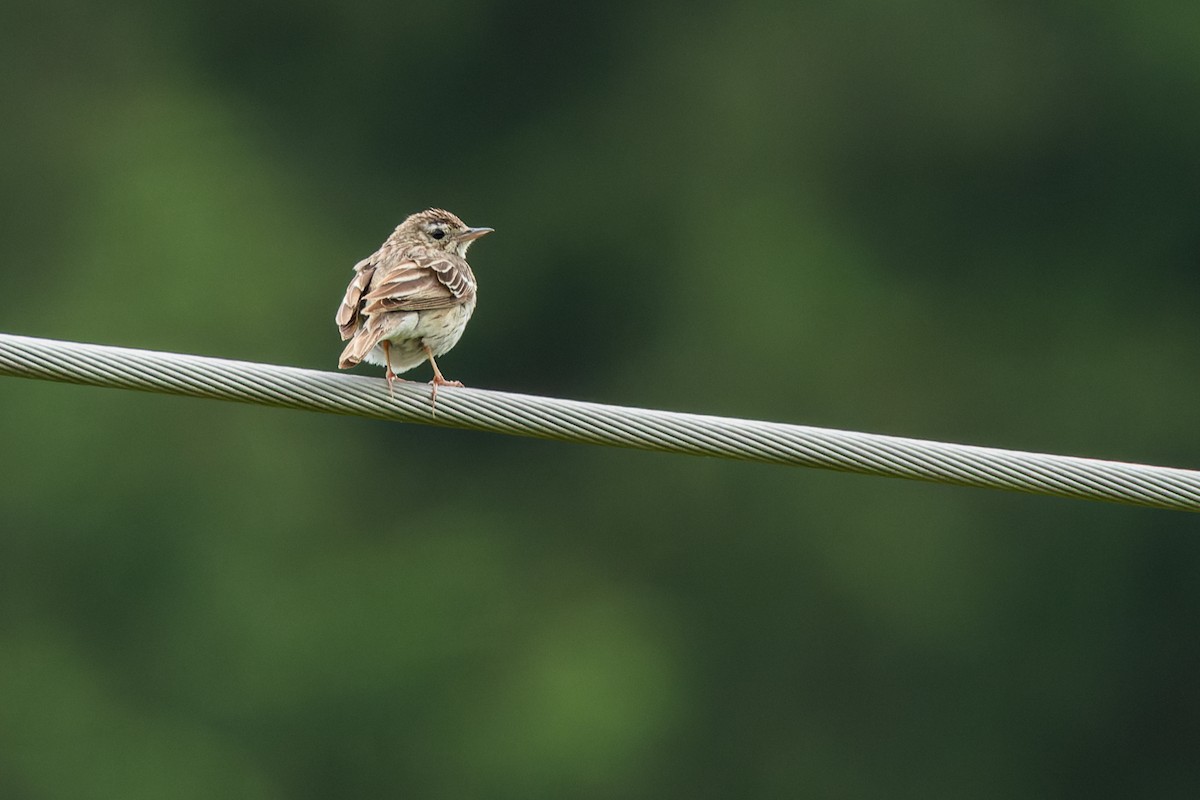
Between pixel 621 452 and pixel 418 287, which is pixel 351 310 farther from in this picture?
pixel 621 452

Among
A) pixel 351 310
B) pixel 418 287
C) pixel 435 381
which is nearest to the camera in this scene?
pixel 435 381

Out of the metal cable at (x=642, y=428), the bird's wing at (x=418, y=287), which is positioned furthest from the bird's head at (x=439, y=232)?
the metal cable at (x=642, y=428)

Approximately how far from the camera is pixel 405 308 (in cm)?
967

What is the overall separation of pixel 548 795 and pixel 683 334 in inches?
310

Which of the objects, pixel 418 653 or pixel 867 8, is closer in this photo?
pixel 418 653

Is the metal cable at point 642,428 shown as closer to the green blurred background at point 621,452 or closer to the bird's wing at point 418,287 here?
the bird's wing at point 418,287

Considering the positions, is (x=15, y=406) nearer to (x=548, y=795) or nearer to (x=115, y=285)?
(x=115, y=285)

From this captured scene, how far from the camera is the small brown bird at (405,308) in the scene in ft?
31.2

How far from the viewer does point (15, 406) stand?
92.3 feet

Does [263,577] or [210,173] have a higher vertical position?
[210,173]

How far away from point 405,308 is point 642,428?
2633 mm

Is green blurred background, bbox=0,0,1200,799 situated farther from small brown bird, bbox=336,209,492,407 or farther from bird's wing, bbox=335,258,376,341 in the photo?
bird's wing, bbox=335,258,376,341

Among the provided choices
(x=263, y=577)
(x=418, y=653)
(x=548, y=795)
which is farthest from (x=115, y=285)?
(x=548, y=795)

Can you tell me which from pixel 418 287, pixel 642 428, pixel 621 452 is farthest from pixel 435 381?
pixel 621 452
